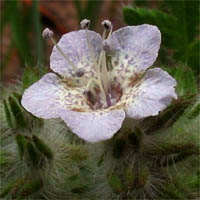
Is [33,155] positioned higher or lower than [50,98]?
lower

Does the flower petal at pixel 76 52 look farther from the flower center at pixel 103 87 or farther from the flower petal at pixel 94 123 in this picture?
the flower petal at pixel 94 123

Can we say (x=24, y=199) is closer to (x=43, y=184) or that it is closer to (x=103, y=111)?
(x=43, y=184)

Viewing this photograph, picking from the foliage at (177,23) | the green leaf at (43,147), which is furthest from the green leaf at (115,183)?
the foliage at (177,23)

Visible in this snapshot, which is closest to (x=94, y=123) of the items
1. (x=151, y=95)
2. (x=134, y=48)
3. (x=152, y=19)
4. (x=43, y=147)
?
(x=151, y=95)

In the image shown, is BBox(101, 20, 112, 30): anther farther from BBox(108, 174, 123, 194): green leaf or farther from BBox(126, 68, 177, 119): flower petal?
BBox(108, 174, 123, 194): green leaf

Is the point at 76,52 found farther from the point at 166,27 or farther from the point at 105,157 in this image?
the point at 166,27

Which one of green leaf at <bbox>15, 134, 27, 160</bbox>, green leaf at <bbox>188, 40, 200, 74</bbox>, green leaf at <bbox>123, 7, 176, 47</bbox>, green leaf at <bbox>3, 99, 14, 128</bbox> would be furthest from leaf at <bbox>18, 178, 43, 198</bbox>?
green leaf at <bbox>188, 40, 200, 74</bbox>

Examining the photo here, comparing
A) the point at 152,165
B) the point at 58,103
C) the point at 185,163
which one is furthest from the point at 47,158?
the point at 185,163
